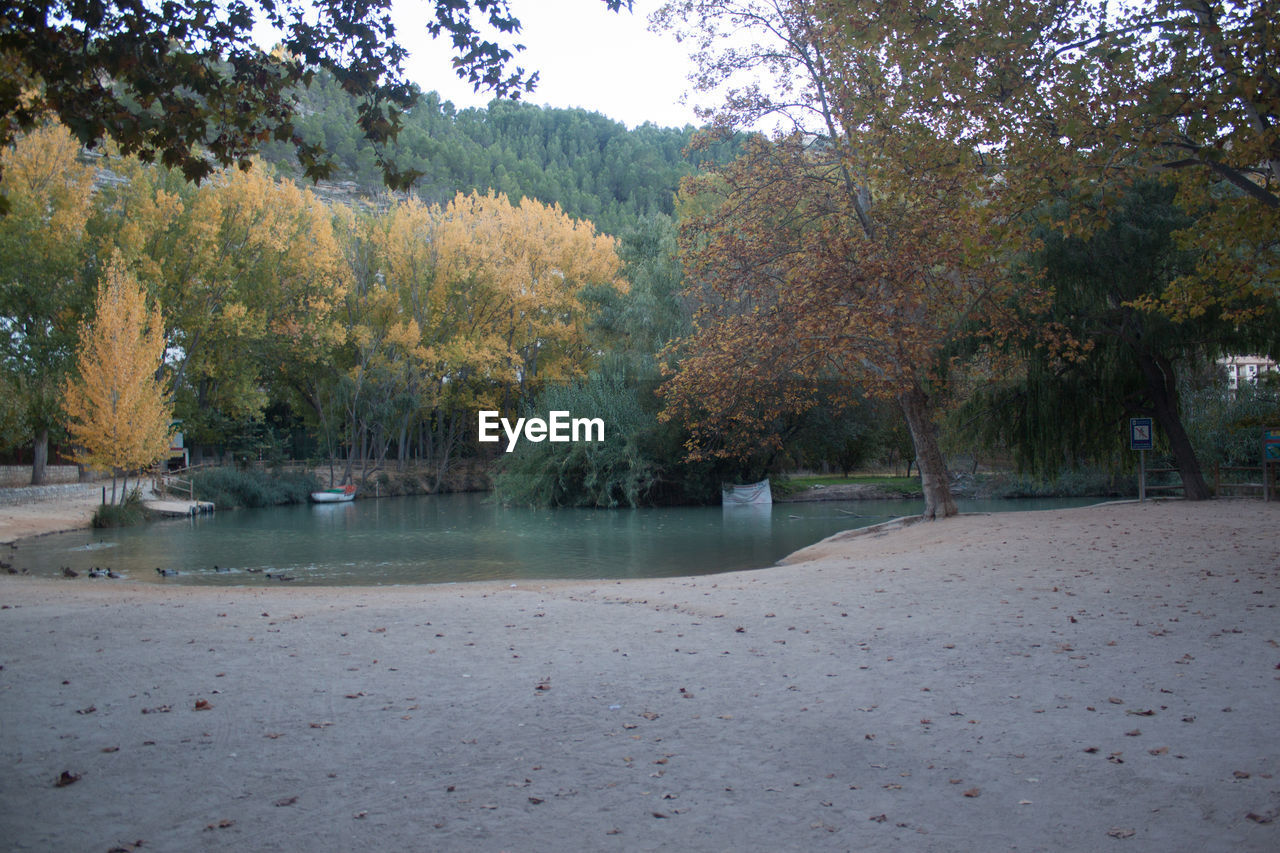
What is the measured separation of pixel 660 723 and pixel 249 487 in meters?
39.1

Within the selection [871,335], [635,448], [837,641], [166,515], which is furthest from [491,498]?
[837,641]

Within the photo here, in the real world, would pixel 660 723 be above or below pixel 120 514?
above

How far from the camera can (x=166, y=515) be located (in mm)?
32500

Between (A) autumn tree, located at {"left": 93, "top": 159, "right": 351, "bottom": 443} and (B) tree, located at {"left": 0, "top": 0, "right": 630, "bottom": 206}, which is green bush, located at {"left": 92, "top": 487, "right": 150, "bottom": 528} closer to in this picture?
(A) autumn tree, located at {"left": 93, "top": 159, "right": 351, "bottom": 443}

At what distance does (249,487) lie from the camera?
39625 mm

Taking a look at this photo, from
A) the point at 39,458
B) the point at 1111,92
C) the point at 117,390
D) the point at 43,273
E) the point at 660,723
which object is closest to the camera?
the point at 660,723

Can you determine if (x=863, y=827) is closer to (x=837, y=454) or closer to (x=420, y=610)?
(x=420, y=610)

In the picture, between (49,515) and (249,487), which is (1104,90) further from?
(249,487)

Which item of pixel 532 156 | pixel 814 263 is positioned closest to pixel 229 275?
pixel 814 263

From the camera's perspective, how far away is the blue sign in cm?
1923

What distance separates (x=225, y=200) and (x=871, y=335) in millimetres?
A: 35400

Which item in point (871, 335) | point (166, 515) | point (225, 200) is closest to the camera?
point (871, 335)

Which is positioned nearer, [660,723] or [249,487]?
[660,723]

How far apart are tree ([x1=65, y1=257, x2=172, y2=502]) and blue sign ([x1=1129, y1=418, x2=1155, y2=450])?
28.5 m
